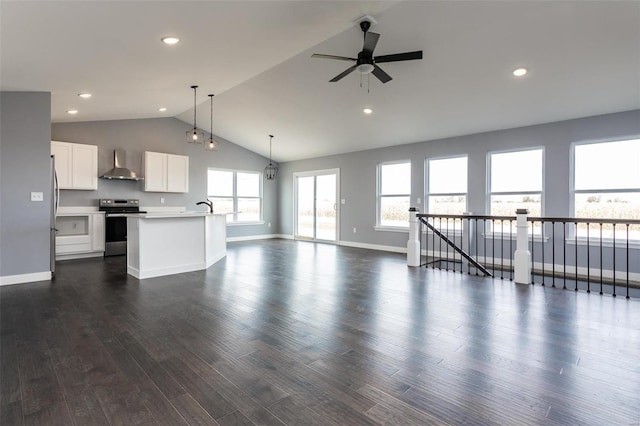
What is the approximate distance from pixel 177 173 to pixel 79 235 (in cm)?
243

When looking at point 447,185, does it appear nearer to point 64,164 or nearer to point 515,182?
point 515,182

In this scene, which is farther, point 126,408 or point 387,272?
point 387,272

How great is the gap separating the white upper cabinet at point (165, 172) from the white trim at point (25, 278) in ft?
10.4

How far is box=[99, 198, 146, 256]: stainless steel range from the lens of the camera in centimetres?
675

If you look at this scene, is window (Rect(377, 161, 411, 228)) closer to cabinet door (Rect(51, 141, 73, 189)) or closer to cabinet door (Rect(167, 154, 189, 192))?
cabinet door (Rect(167, 154, 189, 192))

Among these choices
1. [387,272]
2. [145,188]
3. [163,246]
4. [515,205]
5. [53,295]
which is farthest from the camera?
[145,188]

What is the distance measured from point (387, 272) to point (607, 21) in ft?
13.2

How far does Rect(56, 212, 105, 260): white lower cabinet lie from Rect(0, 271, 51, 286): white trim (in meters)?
1.81

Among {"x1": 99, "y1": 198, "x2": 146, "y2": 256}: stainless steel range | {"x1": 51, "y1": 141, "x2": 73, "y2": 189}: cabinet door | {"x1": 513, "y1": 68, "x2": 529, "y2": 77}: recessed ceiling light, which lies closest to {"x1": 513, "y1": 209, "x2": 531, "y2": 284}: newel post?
{"x1": 513, "y1": 68, "x2": 529, "y2": 77}: recessed ceiling light

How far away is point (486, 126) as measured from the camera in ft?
20.4

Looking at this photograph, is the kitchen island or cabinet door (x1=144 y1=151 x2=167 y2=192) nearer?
the kitchen island

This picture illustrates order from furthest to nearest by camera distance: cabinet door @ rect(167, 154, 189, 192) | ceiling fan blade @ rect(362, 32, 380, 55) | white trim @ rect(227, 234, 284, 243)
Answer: white trim @ rect(227, 234, 284, 243) → cabinet door @ rect(167, 154, 189, 192) → ceiling fan blade @ rect(362, 32, 380, 55)

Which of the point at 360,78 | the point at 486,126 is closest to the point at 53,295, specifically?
the point at 360,78

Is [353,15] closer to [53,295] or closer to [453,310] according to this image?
[453,310]
